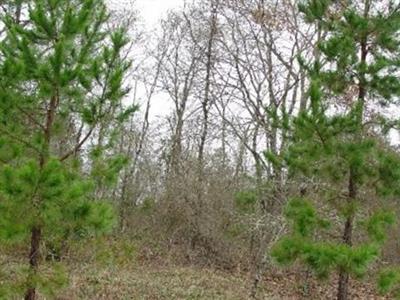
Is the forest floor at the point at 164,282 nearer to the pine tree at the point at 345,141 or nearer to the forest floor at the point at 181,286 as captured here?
the forest floor at the point at 181,286

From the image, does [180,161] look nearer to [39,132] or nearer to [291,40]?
[291,40]

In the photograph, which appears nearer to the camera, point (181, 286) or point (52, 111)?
point (52, 111)

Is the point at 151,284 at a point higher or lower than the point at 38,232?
lower

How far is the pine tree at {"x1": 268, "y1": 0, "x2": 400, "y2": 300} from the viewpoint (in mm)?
8398

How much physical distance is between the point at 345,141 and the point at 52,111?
3.89m

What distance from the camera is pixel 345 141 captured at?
8.64 metres

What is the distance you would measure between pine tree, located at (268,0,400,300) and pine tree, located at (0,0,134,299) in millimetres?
2548

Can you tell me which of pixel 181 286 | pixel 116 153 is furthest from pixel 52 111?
pixel 181 286

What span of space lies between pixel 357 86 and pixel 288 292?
8370 mm

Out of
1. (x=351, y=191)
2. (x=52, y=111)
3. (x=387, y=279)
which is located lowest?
(x=387, y=279)

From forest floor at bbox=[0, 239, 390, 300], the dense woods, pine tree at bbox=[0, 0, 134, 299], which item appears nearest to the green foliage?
the dense woods

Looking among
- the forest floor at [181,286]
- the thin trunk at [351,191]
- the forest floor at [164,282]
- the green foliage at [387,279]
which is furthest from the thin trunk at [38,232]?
the forest floor at [181,286]

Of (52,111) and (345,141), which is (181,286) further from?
(52,111)

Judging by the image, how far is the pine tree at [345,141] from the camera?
8.40m
